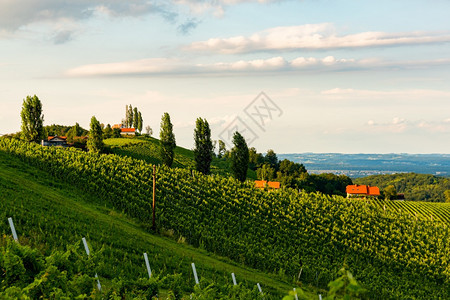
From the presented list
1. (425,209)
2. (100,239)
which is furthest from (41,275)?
(425,209)

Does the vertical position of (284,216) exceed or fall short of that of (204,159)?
it falls short

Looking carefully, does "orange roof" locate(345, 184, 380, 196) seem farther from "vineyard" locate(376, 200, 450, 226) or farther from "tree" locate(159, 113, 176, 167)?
"tree" locate(159, 113, 176, 167)

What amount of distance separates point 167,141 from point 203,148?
7133 millimetres

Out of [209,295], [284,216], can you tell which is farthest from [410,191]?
[209,295]

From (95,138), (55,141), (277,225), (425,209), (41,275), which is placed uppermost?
(55,141)

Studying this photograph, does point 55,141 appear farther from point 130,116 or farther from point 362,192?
point 362,192

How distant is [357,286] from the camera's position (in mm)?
3965

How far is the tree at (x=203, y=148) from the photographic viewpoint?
68188 mm

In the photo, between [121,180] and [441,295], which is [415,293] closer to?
[441,295]

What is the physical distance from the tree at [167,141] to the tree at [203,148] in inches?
195

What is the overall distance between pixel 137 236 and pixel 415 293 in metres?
23.3

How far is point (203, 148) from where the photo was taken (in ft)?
224

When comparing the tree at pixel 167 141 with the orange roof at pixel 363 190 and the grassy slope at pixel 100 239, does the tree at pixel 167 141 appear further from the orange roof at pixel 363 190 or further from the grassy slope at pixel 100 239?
the orange roof at pixel 363 190

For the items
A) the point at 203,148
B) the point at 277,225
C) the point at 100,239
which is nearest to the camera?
the point at 100,239
